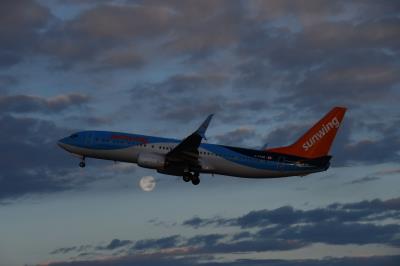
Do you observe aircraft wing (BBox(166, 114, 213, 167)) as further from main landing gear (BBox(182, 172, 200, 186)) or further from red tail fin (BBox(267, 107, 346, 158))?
red tail fin (BBox(267, 107, 346, 158))

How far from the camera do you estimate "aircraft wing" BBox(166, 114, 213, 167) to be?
6931cm

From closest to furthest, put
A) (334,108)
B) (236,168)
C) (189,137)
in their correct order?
(189,137) → (236,168) → (334,108)

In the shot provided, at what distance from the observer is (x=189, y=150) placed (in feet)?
238

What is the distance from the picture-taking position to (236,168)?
244 ft

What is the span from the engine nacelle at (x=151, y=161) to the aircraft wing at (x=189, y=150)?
0.97 metres

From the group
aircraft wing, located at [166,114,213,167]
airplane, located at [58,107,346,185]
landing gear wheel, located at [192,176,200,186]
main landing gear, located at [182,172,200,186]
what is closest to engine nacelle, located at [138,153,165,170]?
airplane, located at [58,107,346,185]

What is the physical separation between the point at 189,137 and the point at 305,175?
1566 centimetres

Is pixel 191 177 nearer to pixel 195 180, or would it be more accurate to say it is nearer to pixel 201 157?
pixel 195 180

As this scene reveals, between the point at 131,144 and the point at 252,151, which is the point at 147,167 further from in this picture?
the point at 252,151

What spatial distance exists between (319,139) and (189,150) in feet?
56.5

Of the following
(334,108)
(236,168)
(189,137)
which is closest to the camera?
(189,137)

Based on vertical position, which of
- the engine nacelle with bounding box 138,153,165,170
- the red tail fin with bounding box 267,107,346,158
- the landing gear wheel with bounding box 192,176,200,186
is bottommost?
the landing gear wheel with bounding box 192,176,200,186

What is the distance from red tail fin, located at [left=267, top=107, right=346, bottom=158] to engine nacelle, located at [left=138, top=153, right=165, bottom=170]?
13.6 metres

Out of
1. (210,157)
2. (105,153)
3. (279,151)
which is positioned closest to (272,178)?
(279,151)
